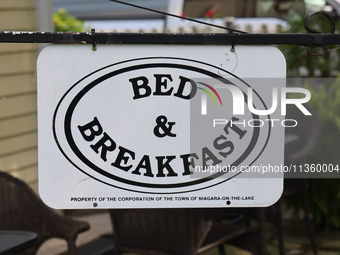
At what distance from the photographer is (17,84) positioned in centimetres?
178

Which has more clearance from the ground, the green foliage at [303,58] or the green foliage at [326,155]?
the green foliage at [303,58]

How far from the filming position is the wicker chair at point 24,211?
2.26 meters

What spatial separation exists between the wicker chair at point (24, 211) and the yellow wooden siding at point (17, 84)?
127 millimetres

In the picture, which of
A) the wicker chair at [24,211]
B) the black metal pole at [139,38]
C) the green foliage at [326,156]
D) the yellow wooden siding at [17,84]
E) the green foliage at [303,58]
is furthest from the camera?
the green foliage at [303,58]

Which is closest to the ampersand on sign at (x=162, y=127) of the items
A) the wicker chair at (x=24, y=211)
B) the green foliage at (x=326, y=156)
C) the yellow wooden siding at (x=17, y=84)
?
the yellow wooden siding at (x=17, y=84)

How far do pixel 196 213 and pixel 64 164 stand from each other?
109cm

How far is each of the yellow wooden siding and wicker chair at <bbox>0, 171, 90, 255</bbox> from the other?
0.13 meters

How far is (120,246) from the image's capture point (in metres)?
2.49

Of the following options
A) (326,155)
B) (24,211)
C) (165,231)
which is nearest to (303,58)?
(326,155)

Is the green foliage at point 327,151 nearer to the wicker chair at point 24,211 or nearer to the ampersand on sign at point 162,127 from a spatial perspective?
the wicker chair at point 24,211

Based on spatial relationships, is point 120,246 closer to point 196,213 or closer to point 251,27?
point 196,213

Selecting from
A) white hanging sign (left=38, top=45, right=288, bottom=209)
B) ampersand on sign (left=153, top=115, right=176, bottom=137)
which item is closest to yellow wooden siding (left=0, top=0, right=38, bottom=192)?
white hanging sign (left=38, top=45, right=288, bottom=209)

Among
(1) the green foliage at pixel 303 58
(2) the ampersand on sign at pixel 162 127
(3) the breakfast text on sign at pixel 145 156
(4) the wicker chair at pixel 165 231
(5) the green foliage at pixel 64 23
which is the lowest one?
(4) the wicker chair at pixel 165 231

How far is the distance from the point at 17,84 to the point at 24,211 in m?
0.84
